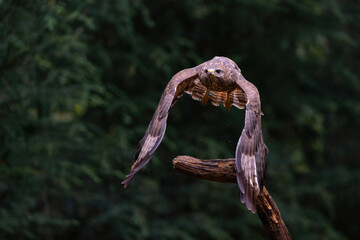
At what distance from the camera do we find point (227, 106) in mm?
4250

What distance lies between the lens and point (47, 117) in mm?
5824

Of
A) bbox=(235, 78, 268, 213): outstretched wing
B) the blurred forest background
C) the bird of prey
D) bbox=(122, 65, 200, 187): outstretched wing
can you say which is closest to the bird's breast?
the bird of prey

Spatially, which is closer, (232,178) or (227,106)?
(232,178)

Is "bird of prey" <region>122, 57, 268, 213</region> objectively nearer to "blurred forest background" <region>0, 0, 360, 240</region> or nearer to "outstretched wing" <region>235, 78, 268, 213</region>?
"outstretched wing" <region>235, 78, 268, 213</region>

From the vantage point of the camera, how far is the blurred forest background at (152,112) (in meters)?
5.51

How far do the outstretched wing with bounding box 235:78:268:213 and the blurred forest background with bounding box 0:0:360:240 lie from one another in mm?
2479

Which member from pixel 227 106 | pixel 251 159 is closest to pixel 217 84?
pixel 227 106

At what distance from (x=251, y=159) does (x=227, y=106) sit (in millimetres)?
1285

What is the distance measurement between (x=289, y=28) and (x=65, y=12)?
3.36 metres

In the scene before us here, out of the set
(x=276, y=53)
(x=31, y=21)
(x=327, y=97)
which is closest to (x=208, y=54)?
(x=276, y=53)

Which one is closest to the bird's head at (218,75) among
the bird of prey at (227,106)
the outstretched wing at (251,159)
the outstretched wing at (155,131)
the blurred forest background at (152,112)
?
the bird of prey at (227,106)

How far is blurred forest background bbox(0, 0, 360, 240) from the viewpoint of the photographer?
5.51m

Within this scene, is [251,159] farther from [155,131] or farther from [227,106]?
[227,106]

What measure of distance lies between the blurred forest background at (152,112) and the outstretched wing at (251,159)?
2.48 metres
